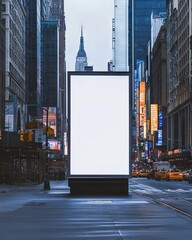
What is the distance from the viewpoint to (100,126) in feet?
125

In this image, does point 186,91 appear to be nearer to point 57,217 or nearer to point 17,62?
point 17,62

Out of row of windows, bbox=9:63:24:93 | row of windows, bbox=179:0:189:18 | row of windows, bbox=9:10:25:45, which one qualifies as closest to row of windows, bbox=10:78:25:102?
row of windows, bbox=9:63:24:93

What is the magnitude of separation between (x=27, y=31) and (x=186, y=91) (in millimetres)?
57309

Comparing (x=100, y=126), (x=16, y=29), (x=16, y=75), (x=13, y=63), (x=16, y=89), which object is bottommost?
(x=100, y=126)

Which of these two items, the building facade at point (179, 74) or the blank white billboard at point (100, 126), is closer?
the blank white billboard at point (100, 126)

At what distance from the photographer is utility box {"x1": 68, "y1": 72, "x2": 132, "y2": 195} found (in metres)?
38.0

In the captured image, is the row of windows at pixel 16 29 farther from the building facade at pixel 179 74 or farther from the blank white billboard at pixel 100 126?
the blank white billboard at pixel 100 126

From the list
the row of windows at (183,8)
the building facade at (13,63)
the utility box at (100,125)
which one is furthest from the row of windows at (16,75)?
the utility box at (100,125)

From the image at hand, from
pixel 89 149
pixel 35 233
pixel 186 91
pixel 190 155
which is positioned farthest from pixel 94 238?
pixel 186 91

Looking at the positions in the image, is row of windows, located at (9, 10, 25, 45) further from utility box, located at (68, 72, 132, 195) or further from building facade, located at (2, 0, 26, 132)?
utility box, located at (68, 72, 132, 195)

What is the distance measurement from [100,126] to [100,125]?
57 mm

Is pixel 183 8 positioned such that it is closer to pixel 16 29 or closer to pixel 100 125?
pixel 16 29

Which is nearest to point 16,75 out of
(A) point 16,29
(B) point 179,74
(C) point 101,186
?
(A) point 16,29

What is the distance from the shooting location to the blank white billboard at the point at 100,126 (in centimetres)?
3803
